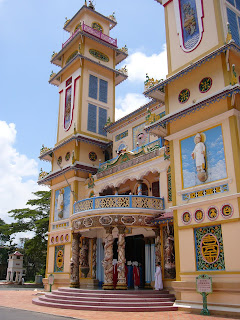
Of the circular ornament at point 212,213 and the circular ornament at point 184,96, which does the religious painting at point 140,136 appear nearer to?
the circular ornament at point 184,96

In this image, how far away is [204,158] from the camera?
38.8 feet

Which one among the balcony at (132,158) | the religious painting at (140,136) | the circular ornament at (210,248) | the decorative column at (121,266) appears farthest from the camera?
the religious painting at (140,136)

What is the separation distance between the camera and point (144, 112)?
19453mm

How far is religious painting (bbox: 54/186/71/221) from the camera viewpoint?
2007cm

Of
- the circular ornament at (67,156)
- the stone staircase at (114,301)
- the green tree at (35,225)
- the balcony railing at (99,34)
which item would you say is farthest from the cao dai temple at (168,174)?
the green tree at (35,225)

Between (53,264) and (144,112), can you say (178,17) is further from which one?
(53,264)

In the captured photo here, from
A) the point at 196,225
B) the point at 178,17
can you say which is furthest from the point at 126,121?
the point at 196,225

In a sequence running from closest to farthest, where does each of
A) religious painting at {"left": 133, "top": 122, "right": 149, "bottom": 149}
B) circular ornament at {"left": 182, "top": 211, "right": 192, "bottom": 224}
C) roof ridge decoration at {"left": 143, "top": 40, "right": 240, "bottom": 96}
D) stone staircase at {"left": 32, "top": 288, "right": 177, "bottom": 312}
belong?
stone staircase at {"left": 32, "top": 288, "right": 177, "bottom": 312}
roof ridge decoration at {"left": 143, "top": 40, "right": 240, "bottom": 96}
circular ornament at {"left": 182, "top": 211, "right": 192, "bottom": 224}
religious painting at {"left": 133, "top": 122, "right": 149, "bottom": 149}

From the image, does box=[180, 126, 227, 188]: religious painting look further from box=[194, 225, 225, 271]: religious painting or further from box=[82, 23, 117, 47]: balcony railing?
box=[82, 23, 117, 47]: balcony railing

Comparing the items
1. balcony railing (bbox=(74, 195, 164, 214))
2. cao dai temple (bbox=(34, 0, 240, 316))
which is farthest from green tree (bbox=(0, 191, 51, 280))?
balcony railing (bbox=(74, 195, 164, 214))

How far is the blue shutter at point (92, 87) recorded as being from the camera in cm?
2273

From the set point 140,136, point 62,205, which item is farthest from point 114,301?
point 140,136

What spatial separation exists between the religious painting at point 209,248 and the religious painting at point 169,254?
229 centimetres

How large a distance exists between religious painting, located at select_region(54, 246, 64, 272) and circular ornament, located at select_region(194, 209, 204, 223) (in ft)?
34.6
